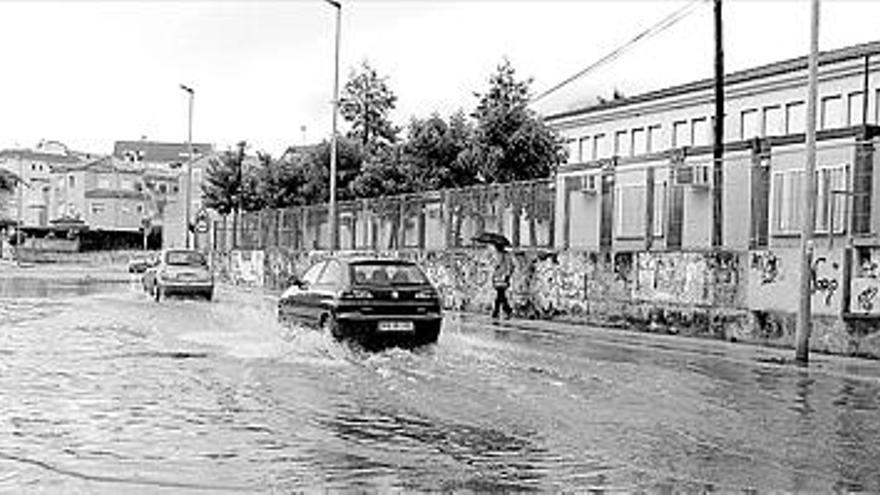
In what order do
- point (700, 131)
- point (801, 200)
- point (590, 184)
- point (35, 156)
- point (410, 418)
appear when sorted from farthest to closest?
point (35, 156) → point (700, 131) → point (590, 184) → point (801, 200) → point (410, 418)

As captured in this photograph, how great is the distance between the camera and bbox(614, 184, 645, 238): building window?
28.3 meters

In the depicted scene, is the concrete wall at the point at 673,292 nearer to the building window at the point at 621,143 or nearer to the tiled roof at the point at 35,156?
the building window at the point at 621,143

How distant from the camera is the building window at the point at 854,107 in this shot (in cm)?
5316

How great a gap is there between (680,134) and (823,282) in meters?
44.3

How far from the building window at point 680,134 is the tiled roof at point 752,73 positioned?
166 cm

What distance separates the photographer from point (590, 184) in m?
30.1

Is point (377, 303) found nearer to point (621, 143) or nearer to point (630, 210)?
point (630, 210)

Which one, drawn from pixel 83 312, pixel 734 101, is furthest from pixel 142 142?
pixel 83 312

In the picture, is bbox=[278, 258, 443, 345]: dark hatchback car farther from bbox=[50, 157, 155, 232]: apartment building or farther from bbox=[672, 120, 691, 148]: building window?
bbox=[50, 157, 155, 232]: apartment building

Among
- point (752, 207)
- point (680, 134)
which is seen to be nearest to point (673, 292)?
point (752, 207)

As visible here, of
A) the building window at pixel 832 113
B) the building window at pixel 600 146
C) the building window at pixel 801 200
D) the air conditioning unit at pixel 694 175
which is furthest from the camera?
the building window at pixel 600 146

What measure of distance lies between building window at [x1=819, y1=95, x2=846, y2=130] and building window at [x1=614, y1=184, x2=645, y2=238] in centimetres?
2829

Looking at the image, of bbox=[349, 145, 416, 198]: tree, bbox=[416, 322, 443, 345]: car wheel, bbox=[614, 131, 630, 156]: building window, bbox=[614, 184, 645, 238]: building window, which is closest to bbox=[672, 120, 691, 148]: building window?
bbox=[614, 131, 630, 156]: building window

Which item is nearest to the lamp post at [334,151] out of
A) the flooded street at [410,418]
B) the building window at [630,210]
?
the building window at [630,210]
